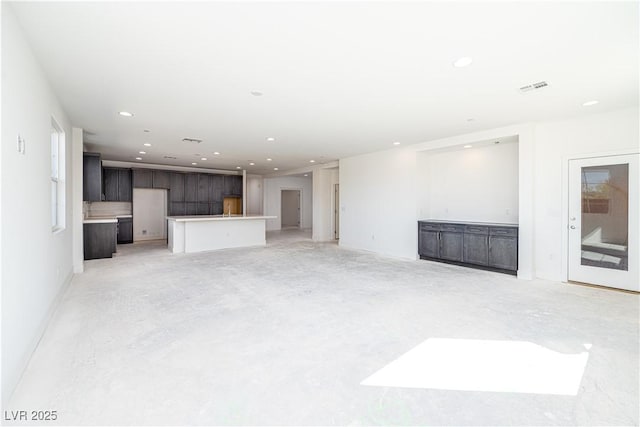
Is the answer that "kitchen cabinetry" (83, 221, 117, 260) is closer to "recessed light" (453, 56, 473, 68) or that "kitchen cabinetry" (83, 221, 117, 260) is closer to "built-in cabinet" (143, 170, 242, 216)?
"built-in cabinet" (143, 170, 242, 216)

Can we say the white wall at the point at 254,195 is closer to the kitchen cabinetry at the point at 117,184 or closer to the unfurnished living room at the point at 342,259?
the kitchen cabinetry at the point at 117,184

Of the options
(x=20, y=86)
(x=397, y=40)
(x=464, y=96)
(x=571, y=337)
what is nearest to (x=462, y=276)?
(x=571, y=337)

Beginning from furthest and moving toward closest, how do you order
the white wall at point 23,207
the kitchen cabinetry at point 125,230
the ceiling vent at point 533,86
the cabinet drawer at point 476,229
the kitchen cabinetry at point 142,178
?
the kitchen cabinetry at point 142,178
the kitchen cabinetry at point 125,230
the cabinet drawer at point 476,229
the ceiling vent at point 533,86
the white wall at point 23,207

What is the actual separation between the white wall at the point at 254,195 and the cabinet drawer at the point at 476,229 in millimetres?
9087

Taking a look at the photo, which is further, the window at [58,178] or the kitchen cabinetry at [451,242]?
the kitchen cabinetry at [451,242]

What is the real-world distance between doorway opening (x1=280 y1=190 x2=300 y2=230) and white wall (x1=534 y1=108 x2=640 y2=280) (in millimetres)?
10237

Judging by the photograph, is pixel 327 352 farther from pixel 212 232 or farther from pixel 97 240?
pixel 97 240

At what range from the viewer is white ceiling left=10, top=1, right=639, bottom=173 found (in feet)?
6.75

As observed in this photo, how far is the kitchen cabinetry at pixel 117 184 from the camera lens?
28.6ft

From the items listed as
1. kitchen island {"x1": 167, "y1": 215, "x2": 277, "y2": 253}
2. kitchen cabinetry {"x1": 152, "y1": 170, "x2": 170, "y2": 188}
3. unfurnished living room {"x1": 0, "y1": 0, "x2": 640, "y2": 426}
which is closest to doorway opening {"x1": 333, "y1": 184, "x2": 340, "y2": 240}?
kitchen island {"x1": 167, "y1": 215, "x2": 277, "y2": 253}

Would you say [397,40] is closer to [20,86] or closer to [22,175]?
[20,86]

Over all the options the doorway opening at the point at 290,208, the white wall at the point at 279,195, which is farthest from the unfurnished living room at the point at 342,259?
the doorway opening at the point at 290,208

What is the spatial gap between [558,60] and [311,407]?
3.51 m

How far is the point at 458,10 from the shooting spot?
6.57 ft
